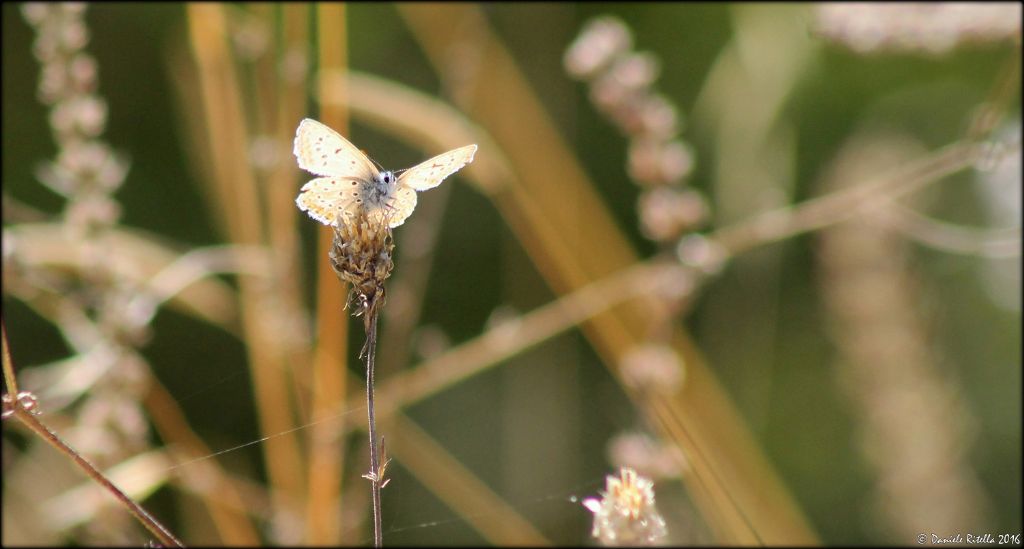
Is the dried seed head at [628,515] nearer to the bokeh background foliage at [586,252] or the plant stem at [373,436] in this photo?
the plant stem at [373,436]

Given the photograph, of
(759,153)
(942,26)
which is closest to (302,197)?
(942,26)

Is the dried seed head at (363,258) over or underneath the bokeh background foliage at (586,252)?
underneath

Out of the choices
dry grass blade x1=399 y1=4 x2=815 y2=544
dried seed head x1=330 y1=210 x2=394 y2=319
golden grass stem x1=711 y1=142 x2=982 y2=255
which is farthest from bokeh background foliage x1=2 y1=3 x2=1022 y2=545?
dried seed head x1=330 y1=210 x2=394 y2=319

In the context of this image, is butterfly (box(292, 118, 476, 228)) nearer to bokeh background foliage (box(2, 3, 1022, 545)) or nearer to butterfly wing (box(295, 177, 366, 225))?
butterfly wing (box(295, 177, 366, 225))

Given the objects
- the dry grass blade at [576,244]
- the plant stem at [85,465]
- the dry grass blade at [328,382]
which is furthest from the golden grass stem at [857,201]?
the plant stem at [85,465]

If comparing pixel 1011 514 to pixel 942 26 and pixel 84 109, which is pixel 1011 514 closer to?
pixel 942 26

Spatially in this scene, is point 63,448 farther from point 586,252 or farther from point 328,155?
point 586,252
